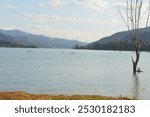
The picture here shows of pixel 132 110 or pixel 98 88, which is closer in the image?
pixel 132 110

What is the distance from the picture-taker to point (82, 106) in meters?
13.7

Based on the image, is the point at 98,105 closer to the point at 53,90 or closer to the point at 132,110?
the point at 132,110

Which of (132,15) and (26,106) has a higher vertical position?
(132,15)

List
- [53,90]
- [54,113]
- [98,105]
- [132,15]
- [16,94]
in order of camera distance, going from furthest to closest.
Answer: [132,15] → [53,90] → [16,94] → [98,105] → [54,113]

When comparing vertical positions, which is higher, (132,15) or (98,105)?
(132,15)

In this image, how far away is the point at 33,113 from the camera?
13.0 meters

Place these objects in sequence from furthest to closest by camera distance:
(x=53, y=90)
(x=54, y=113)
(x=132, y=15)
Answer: (x=132, y=15), (x=53, y=90), (x=54, y=113)

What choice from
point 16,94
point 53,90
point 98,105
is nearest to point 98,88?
point 53,90

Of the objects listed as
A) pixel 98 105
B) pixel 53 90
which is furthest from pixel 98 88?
pixel 98 105

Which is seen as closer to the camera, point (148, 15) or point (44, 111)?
point (44, 111)

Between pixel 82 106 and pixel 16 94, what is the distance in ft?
18.9

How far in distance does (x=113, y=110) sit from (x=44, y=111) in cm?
237

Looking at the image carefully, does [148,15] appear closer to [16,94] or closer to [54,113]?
[16,94]

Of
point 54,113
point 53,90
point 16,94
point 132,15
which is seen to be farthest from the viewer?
point 132,15
